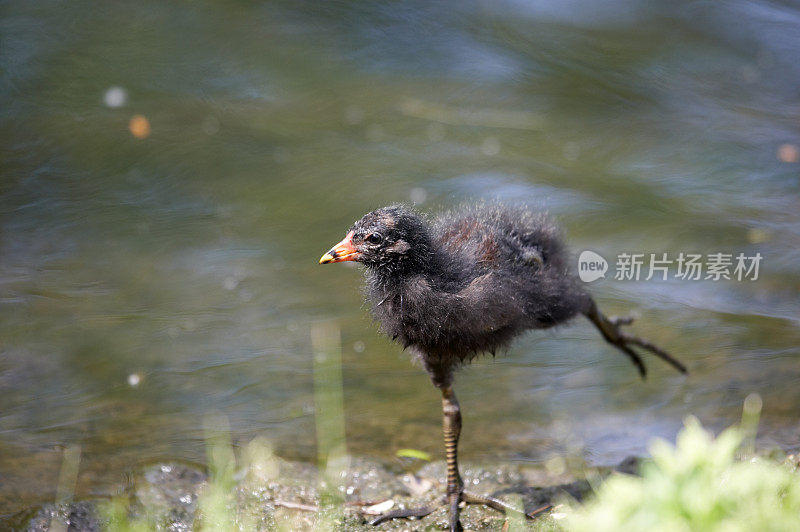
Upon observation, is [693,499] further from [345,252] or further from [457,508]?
[457,508]

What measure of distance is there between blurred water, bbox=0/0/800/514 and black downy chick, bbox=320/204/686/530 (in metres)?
1.09

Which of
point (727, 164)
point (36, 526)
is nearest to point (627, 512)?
point (36, 526)

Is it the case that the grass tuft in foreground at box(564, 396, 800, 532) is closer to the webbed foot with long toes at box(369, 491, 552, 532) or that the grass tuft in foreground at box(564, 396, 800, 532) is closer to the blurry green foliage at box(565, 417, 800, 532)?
the blurry green foliage at box(565, 417, 800, 532)

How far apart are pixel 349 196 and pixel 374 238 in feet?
12.1

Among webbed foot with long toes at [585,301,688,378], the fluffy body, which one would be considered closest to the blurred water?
webbed foot with long toes at [585,301,688,378]

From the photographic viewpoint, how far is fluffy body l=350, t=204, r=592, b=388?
3629 mm

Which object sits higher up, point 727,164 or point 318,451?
point 727,164

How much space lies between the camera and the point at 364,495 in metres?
4.36

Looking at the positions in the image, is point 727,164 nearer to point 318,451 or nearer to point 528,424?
point 528,424

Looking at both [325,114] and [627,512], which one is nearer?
[627,512]

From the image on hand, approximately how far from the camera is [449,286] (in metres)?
3.69

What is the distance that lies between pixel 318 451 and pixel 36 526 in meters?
1.47
